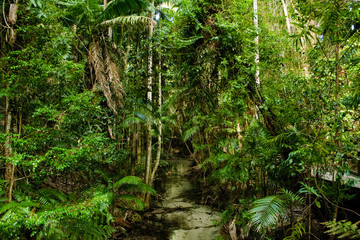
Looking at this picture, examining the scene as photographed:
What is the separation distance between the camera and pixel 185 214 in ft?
24.8

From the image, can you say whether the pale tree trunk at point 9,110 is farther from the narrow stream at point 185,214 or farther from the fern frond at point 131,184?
the narrow stream at point 185,214

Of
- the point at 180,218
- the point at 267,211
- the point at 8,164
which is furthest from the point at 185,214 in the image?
the point at 8,164

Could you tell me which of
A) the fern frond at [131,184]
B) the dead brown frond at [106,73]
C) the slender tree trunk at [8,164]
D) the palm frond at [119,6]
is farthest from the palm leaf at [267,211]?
the palm frond at [119,6]

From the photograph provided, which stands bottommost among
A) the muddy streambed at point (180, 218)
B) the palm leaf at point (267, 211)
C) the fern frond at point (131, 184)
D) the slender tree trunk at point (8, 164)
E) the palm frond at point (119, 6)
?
the muddy streambed at point (180, 218)

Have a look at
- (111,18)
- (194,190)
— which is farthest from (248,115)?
(194,190)

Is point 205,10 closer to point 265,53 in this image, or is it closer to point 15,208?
point 265,53

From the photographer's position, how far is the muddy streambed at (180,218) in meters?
6.26

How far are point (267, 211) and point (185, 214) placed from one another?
4.92 metres

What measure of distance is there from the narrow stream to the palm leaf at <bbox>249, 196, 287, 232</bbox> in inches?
109

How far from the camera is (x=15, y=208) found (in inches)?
Result: 124

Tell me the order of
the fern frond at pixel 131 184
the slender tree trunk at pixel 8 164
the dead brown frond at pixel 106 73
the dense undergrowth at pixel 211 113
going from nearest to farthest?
the dense undergrowth at pixel 211 113 → the slender tree trunk at pixel 8 164 → the fern frond at pixel 131 184 → the dead brown frond at pixel 106 73

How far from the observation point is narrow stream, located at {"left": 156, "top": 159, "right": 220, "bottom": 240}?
6.32 meters

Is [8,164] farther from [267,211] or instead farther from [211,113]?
[211,113]

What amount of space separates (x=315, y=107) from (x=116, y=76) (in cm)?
506
